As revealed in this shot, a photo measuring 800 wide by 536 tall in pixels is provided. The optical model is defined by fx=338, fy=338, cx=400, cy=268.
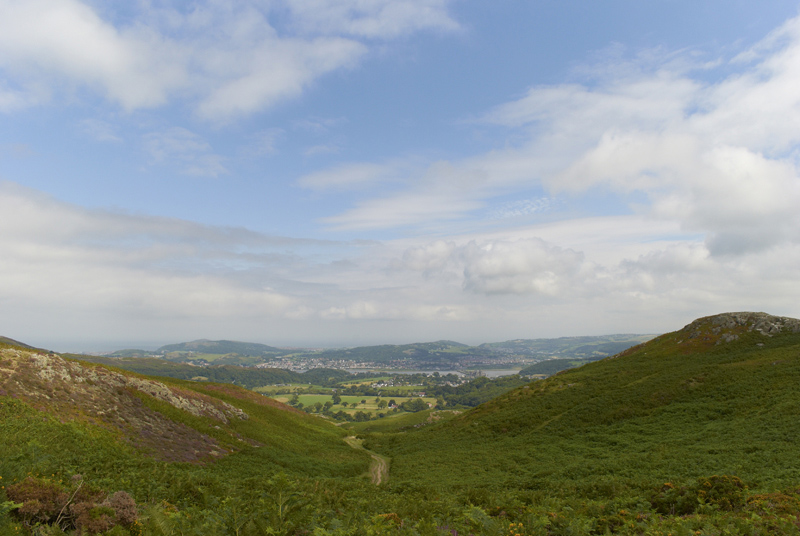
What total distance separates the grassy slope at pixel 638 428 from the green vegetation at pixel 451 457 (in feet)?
0.96

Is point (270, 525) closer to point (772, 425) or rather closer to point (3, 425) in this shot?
point (3, 425)

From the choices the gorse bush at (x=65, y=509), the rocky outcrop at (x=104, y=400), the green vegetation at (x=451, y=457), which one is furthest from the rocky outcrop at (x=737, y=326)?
the gorse bush at (x=65, y=509)

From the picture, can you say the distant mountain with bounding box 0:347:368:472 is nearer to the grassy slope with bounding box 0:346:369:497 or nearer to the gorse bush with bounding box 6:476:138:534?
the grassy slope with bounding box 0:346:369:497

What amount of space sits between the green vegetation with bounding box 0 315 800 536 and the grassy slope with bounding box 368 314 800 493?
0.29 metres

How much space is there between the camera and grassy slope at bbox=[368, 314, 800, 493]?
2558 cm

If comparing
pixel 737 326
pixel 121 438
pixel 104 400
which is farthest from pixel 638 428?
pixel 104 400

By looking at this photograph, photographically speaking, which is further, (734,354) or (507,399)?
(507,399)

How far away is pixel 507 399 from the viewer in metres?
67.0

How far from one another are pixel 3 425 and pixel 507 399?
6698cm

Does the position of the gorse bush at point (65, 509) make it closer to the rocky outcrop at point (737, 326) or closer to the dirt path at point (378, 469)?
the dirt path at point (378, 469)

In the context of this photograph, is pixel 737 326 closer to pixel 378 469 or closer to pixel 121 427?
pixel 378 469

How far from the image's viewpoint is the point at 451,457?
43312 mm

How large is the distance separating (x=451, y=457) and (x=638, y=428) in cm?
2229

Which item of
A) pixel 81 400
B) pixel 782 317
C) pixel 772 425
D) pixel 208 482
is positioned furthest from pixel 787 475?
pixel 782 317
